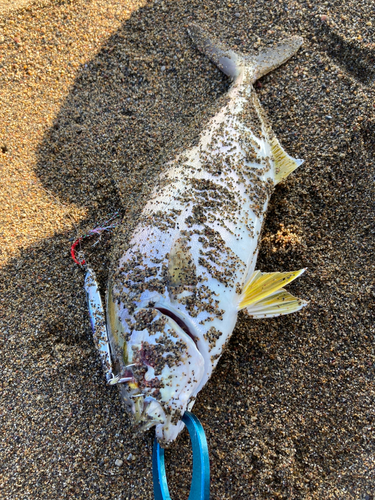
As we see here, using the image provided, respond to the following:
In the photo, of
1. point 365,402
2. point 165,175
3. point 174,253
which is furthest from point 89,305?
point 365,402

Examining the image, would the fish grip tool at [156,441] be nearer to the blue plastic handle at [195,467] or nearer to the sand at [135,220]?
the blue plastic handle at [195,467]

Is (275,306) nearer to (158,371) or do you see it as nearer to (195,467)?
(158,371)

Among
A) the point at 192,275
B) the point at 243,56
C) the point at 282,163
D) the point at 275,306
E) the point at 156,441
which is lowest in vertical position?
the point at 275,306

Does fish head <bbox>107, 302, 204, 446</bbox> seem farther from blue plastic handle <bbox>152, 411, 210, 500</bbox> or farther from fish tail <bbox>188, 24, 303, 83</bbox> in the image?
fish tail <bbox>188, 24, 303, 83</bbox>

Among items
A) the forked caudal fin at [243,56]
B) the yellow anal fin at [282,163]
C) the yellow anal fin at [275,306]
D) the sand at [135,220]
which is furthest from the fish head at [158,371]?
the forked caudal fin at [243,56]

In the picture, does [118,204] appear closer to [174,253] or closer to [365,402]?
[174,253]

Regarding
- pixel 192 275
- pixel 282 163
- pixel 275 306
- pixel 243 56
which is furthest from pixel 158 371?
pixel 243 56

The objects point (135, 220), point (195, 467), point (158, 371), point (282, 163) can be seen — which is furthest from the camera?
point (282, 163)
